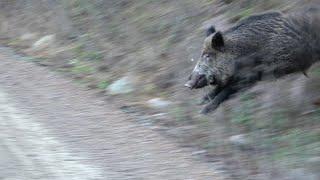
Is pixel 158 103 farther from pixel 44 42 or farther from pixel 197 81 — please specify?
pixel 44 42

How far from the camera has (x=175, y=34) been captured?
38.4 feet

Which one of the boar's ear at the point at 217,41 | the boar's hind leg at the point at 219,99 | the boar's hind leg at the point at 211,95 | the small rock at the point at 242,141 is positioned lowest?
the small rock at the point at 242,141

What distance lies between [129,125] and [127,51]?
357cm

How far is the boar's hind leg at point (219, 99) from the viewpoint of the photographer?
8.08 metres

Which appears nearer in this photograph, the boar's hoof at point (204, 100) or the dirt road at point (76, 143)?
the dirt road at point (76, 143)

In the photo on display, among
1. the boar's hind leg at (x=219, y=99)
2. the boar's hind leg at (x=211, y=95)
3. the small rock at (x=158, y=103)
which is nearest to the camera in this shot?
the boar's hind leg at (x=219, y=99)

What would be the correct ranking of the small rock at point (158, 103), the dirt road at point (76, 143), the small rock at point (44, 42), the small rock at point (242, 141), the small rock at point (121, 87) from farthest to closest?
the small rock at point (44, 42)
the small rock at point (121, 87)
the small rock at point (158, 103)
the small rock at point (242, 141)
the dirt road at point (76, 143)

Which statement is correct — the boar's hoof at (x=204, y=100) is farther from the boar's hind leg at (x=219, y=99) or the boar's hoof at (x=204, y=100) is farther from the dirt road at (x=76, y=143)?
the dirt road at (x=76, y=143)

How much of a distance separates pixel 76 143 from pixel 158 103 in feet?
6.68

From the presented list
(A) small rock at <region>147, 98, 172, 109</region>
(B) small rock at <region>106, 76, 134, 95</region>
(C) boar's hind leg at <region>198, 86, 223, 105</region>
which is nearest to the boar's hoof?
(C) boar's hind leg at <region>198, 86, 223, 105</region>

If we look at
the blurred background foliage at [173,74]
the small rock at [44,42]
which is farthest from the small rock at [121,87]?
the small rock at [44,42]

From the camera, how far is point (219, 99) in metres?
8.08

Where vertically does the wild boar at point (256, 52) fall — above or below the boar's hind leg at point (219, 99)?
above

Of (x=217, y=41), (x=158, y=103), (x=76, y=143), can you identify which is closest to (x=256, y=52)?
(x=217, y=41)
